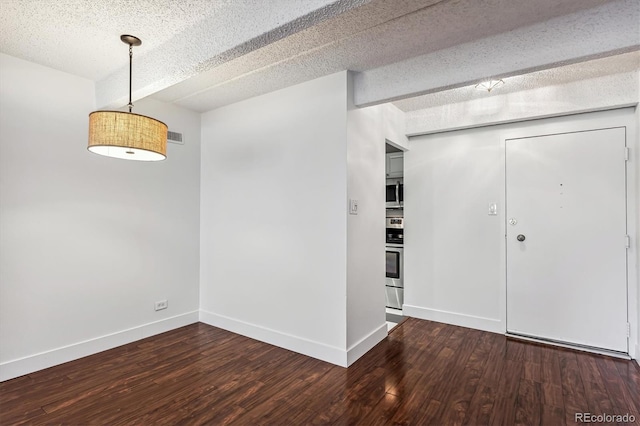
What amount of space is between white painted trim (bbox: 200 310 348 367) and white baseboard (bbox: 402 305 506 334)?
1.66m

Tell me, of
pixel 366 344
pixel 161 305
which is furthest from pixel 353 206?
pixel 161 305

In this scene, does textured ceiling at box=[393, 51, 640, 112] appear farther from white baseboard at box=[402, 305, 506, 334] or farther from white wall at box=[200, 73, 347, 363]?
white baseboard at box=[402, 305, 506, 334]

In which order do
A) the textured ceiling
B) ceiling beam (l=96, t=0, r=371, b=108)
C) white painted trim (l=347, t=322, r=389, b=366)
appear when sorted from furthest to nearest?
white painted trim (l=347, t=322, r=389, b=366), the textured ceiling, ceiling beam (l=96, t=0, r=371, b=108)

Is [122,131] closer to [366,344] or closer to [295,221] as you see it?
[295,221]

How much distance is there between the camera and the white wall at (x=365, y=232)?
2.77 m

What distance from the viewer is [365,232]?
9.84 feet

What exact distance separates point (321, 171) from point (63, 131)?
226cm

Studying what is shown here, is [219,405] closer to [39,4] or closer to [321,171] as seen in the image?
[321,171]

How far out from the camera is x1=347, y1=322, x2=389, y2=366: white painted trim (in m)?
2.74

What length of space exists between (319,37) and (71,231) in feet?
8.70

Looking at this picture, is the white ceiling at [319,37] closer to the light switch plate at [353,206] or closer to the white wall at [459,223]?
the light switch plate at [353,206]

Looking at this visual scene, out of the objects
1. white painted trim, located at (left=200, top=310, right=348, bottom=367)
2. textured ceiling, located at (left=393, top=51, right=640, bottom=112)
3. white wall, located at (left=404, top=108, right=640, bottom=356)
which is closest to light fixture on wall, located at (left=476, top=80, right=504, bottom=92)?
textured ceiling, located at (left=393, top=51, right=640, bottom=112)

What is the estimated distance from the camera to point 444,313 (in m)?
3.81

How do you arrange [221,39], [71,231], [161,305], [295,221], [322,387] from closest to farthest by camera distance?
[221,39]
[322,387]
[71,231]
[295,221]
[161,305]
